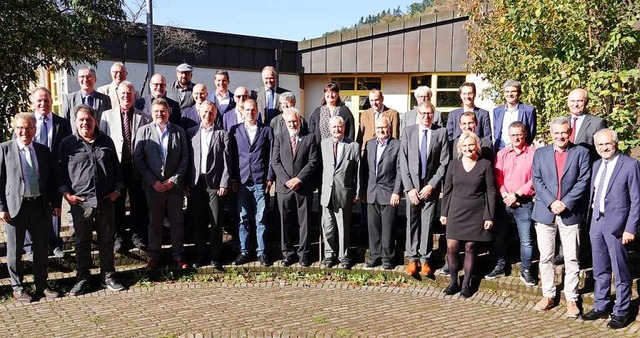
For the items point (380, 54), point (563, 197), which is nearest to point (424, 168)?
point (563, 197)

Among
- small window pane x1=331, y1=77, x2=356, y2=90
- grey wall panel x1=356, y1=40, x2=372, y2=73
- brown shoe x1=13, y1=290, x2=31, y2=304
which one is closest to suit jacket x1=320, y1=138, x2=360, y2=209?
brown shoe x1=13, y1=290, x2=31, y2=304

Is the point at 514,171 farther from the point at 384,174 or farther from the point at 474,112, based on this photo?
the point at 384,174

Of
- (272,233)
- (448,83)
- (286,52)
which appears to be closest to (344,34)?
(286,52)

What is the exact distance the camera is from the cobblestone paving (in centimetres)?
571

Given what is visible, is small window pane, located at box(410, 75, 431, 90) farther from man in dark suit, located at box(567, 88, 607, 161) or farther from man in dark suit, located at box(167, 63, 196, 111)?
man in dark suit, located at box(567, 88, 607, 161)

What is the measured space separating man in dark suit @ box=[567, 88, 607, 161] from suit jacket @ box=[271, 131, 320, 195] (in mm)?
3081

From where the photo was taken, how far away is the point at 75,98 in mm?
7469

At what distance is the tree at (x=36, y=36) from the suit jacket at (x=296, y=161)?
10.5 feet

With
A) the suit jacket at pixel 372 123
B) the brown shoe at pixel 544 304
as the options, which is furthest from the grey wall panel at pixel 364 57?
the brown shoe at pixel 544 304

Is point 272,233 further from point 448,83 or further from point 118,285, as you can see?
point 448,83

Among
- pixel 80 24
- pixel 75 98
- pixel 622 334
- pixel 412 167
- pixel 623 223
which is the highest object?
pixel 80 24

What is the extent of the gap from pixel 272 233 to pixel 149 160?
7.32ft

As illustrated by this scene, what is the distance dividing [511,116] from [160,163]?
4343 millimetres

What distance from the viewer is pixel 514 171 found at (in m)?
6.58
